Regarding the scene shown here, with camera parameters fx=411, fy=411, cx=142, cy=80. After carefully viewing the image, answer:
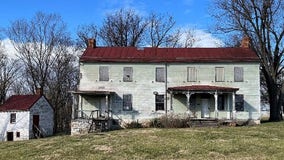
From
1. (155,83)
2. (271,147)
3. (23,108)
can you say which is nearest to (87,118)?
(155,83)

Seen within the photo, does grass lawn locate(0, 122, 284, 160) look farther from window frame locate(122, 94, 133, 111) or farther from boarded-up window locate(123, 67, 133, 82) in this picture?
boarded-up window locate(123, 67, 133, 82)

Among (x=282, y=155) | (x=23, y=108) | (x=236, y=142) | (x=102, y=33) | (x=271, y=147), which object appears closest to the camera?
(x=282, y=155)

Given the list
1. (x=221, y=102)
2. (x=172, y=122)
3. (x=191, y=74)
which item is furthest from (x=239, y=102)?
(x=172, y=122)

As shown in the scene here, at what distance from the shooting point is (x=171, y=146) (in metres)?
19.5

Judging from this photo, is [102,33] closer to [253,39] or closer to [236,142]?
[253,39]

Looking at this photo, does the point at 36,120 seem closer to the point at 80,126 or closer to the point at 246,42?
the point at 80,126

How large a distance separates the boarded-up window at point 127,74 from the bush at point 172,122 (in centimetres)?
436

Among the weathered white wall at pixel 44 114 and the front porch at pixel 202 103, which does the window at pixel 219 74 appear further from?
the weathered white wall at pixel 44 114

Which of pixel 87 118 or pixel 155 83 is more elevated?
pixel 155 83

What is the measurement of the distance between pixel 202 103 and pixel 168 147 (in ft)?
49.2

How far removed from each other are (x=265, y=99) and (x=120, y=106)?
1365 inches

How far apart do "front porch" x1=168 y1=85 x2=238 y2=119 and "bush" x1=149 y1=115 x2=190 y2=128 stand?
58.1 inches

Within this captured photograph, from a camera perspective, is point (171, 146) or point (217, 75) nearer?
point (171, 146)

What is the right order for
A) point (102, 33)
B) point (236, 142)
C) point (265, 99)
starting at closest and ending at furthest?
point (236, 142) → point (102, 33) → point (265, 99)
